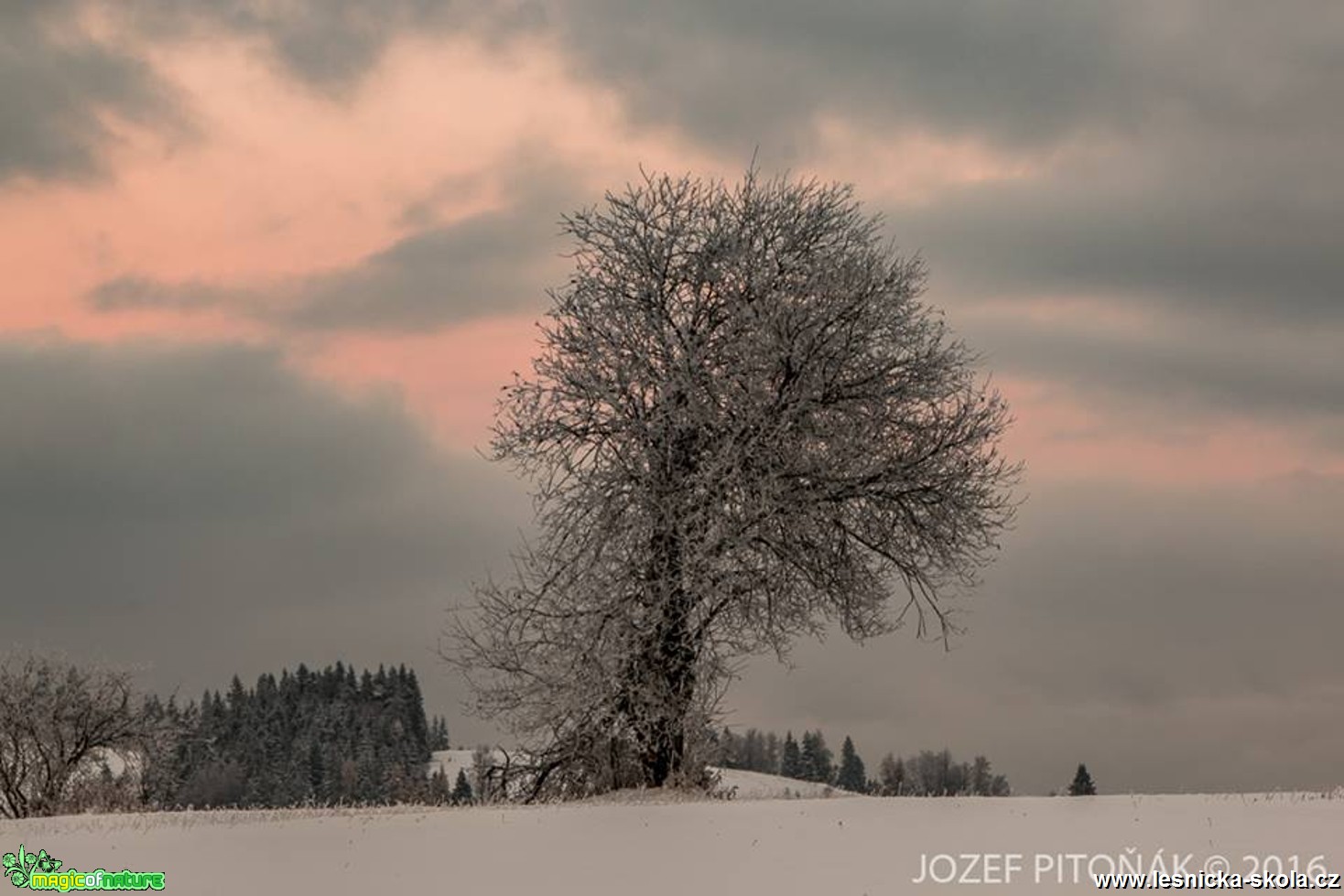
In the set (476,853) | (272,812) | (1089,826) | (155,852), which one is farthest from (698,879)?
(272,812)

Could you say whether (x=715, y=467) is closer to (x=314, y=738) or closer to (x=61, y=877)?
(x=61, y=877)

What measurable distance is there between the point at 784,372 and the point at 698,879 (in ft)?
41.4

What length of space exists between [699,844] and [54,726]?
29.5 m

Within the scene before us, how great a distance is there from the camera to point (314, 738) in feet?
343

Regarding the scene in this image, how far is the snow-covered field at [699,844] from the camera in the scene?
53.0 ft

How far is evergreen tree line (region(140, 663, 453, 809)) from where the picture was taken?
93.1 meters

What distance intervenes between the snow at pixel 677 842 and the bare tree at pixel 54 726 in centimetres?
1907

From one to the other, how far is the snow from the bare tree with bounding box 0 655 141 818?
19.1 metres

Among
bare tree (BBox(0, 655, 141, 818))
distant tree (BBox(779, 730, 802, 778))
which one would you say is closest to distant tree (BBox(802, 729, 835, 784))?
distant tree (BBox(779, 730, 802, 778))

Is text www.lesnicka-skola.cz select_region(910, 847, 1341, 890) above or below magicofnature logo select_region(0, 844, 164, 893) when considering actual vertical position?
above

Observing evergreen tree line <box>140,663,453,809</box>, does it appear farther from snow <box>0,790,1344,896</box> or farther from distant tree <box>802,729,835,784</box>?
snow <box>0,790,1344,896</box>

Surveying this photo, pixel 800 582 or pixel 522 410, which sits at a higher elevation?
pixel 522 410

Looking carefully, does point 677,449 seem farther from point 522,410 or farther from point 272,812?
point 272,812

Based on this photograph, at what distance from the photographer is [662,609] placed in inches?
1073
